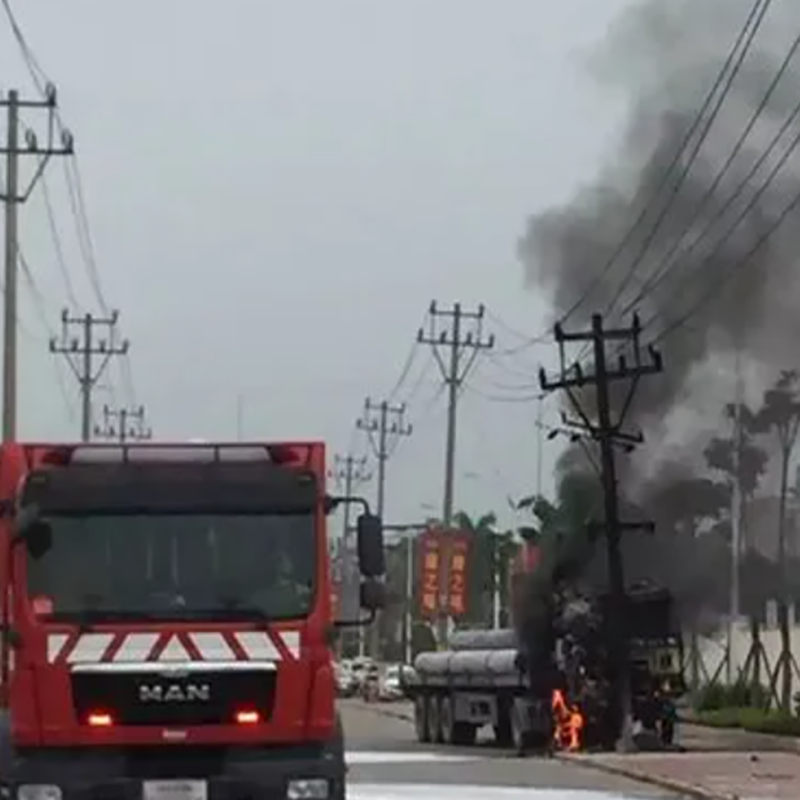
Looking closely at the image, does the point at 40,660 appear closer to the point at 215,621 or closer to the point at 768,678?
the point at 215,621

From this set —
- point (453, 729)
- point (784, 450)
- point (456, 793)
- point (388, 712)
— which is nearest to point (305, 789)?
point (456, 793)

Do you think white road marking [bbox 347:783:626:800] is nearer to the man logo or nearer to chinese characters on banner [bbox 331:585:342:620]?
chinese characters on banner [bbox 331:585:342:620]

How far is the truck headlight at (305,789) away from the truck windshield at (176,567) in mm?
1135

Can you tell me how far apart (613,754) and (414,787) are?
1018 cm

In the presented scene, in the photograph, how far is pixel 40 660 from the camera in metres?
16.8

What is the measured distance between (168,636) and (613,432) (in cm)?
2202

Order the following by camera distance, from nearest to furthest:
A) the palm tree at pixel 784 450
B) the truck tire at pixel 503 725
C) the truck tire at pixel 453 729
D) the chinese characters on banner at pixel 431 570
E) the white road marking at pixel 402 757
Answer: the white road marking at pixel 402 757
the truck tire at pixel 503 725
the truck tire at pixel 453 729
the palm tree at pixel 784 450
the chinese characters on banner at pixel 431 570

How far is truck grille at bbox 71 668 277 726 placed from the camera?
16.9 meters

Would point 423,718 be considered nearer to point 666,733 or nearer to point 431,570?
point 666,733

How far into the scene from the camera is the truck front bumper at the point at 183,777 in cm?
1672

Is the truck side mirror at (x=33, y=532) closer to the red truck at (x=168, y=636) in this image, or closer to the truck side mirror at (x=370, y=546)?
the red truck at (x=168, y=636)

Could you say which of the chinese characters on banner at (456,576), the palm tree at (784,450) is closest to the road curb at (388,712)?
the chinese characters on banner at (456,576)

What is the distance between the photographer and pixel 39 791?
16.7 meters

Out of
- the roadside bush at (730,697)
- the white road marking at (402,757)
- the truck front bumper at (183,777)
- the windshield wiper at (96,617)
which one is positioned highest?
the windshield wiper at (96,617)
